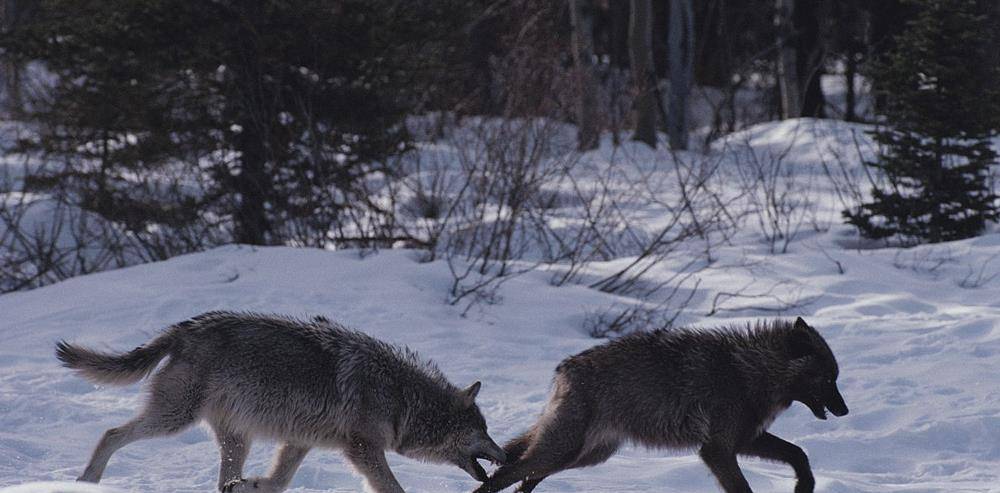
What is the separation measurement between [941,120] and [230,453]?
10.6 metres

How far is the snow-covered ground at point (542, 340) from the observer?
702 cm

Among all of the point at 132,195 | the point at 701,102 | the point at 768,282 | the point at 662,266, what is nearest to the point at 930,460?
the point at 768,282

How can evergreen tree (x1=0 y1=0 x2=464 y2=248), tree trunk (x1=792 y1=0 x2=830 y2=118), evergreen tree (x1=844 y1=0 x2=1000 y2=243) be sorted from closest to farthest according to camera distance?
1. evergreen tree (x1=0 y1=0 x2=464 y2=248)
2. evergreen tree (x1=844 y1=0 x2=1000 y2=243)
3. tree trunk (x1=792 y1=0 x2=830 y2=118)

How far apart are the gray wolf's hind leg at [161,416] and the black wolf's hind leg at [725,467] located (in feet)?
9.03

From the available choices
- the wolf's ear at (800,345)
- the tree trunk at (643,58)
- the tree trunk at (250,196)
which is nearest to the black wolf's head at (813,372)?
the wolf's ear at (800,345)

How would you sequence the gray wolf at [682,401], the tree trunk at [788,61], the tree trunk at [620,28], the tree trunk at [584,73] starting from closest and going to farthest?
the gray wolf at [682,401] → the tree trunk at [584,73] → the tree trunk at [788,61] → the tree trunk at [620,28]

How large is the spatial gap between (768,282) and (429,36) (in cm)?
535

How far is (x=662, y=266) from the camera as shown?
13547mm

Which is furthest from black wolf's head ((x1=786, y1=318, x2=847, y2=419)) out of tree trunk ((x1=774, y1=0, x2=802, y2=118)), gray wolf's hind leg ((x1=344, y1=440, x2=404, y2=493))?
tree trunk ((x1=774, y1=0, x2=802, y2=118))

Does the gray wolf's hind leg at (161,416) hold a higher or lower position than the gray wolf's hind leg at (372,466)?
higher

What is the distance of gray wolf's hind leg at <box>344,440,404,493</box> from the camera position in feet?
20.1

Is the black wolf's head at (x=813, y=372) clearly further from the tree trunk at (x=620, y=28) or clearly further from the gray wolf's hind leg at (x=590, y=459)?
the tree trunk at (x=620, y=28)

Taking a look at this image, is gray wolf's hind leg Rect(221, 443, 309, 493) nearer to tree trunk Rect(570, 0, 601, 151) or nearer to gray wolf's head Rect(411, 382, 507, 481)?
gray wolf's head Rect(411, 382, 507, 481)

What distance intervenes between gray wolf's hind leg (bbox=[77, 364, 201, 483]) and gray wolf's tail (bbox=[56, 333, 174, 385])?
0.14 metres
